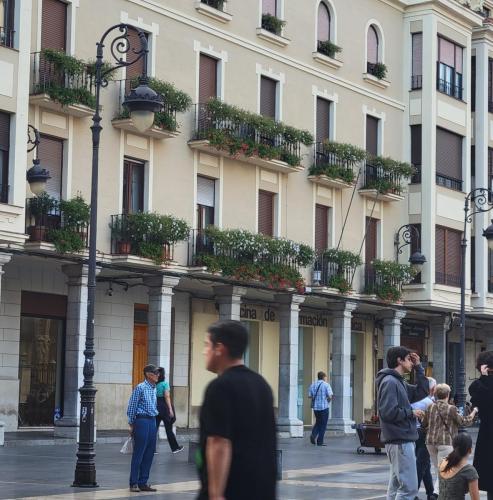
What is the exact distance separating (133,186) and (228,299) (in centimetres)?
464

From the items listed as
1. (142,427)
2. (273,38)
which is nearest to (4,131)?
(142,427)

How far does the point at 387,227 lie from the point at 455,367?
962cm

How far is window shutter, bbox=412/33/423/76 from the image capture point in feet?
146

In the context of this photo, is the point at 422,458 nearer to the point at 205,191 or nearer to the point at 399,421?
the point at 399,421

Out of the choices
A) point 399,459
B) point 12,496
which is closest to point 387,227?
point 12,496

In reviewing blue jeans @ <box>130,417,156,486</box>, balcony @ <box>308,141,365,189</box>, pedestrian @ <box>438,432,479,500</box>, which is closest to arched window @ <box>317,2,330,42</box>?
balcony @ <box>308,141,365,189</box>

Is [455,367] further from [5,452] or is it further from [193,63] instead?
[5,452]

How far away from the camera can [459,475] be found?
39.3 ft

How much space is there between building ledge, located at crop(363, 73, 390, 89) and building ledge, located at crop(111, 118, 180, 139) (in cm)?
1108

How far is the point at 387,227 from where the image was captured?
4375cm

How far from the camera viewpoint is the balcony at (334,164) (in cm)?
3922

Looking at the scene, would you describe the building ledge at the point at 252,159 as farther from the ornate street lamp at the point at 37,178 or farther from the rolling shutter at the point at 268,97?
the ornate street lamp at the point at 37,178

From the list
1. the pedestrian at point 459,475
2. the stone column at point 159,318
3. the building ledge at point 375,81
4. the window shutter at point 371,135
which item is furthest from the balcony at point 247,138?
the pedestrian at point 459,475

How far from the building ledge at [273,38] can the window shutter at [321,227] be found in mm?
5344
